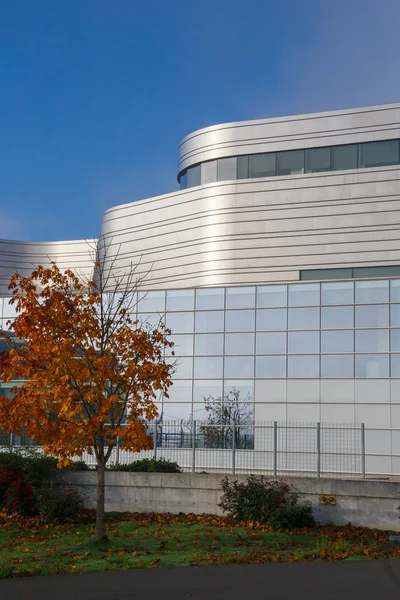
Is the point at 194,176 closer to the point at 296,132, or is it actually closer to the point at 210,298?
the point at 296,132


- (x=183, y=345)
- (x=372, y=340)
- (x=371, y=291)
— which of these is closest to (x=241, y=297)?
(x=183, y=345)

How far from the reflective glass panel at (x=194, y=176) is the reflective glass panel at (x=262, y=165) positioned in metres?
3.37

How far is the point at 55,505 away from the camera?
20688mm

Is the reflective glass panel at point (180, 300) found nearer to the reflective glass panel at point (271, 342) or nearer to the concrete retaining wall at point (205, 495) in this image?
the reflective glass panel at point (271, 342)

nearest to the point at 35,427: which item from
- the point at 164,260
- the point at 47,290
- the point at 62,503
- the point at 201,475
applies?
the point at 47,290

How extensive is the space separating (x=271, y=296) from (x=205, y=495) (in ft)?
44.5

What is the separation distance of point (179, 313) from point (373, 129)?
48.3 feet

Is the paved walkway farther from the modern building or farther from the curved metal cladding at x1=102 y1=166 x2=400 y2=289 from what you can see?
the curved metal cladding at x1=102 y1=166 x2=400 y2=289

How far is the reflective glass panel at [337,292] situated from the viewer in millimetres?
33031

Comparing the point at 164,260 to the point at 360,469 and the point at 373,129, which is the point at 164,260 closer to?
the point at 373,129

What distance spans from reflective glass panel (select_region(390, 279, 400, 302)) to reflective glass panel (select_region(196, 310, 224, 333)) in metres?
7.16

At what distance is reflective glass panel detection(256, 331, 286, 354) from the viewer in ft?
110

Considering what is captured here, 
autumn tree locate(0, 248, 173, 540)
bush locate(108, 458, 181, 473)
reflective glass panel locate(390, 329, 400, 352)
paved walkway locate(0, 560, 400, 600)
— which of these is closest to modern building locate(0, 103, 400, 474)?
reflective glass panel locate(390, 329, 400, 352)

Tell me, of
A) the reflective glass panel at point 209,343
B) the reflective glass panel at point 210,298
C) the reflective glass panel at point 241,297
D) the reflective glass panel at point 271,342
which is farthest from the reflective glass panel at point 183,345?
the reflective glass panel at point 271,342
